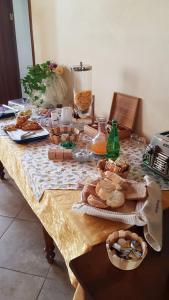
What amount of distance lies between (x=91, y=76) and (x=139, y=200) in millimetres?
1176

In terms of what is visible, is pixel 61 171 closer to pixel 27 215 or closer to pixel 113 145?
pixel 113 145

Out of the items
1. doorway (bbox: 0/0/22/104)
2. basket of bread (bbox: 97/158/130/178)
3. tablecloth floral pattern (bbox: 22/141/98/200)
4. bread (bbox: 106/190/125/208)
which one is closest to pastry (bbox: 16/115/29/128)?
tablecloth floral pattern (bbox: 22/141/98/200)

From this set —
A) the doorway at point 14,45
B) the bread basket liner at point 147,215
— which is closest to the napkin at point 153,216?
the bread basket liner at point 147,215

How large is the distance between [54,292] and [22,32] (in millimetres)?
2558

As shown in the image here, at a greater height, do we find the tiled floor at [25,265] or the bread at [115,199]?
the bread at [115,199]

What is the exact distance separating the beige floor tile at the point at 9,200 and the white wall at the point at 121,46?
982 mm

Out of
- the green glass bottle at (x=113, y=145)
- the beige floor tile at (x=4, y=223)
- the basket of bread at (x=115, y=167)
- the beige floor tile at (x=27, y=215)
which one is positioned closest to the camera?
the basket of bread at (x=115, y=167)

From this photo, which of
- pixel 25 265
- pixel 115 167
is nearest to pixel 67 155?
pixel 115 167

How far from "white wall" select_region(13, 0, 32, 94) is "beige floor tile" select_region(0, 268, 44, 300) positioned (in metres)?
2.16

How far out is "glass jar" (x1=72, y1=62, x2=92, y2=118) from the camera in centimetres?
171

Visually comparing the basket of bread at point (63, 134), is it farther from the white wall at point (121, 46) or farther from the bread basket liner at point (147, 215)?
the bread basket liner at point (147, 215)

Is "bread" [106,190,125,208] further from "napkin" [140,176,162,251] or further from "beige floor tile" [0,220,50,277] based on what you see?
"beige floor tile" [0,220,50,277]

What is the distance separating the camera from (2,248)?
1575mm

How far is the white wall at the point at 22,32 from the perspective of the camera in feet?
8.47
